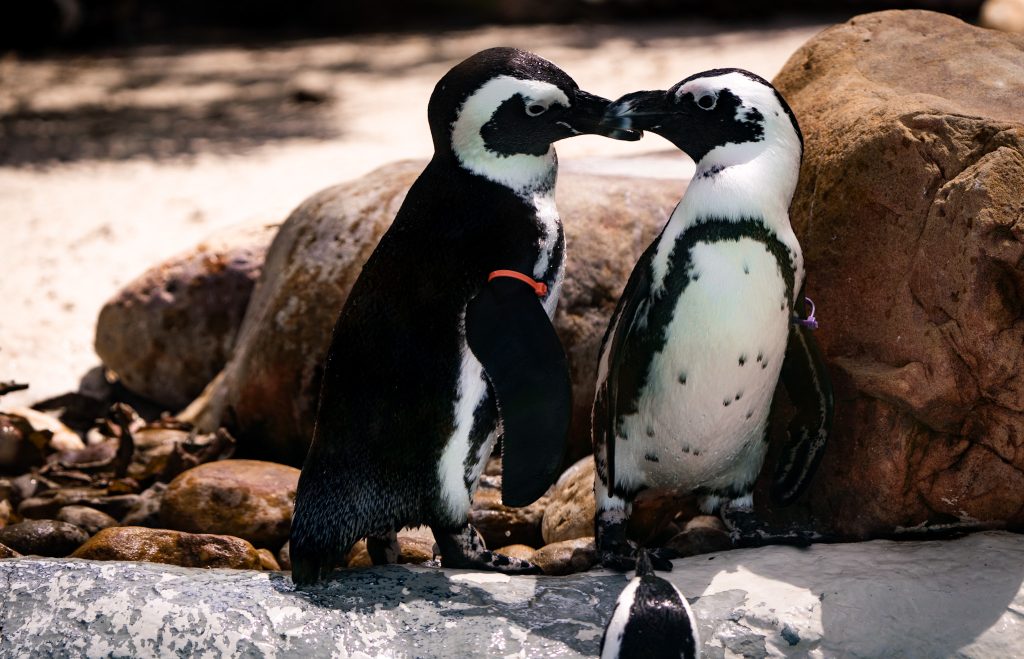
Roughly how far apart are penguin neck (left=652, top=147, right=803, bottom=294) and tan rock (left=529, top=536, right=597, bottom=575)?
688 millimetres

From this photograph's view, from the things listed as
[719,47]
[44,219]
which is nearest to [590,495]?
[44,219]

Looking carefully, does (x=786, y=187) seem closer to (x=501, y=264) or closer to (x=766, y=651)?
(x=501, y=264)

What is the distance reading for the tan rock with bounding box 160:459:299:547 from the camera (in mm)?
3559

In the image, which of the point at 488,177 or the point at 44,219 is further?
the point at 44,219

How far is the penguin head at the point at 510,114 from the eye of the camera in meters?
2.83

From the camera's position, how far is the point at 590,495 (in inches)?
135

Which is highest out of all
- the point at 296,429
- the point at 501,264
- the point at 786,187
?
the point at 786,187

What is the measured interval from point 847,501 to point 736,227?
2.68 feet

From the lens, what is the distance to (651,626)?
2.26 m

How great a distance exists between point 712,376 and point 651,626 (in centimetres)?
77

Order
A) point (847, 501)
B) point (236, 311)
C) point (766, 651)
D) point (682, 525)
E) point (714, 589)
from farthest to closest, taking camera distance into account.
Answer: point (236, 311)
point (682, 525)
point (847, 501)
point (714, 589)
point (766, 651)

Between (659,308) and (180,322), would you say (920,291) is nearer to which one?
(659,308)

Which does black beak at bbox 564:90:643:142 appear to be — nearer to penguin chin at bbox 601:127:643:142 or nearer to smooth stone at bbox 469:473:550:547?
penguin chin at bbox 601:127:643:142

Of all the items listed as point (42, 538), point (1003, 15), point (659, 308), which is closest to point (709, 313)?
point (659, 308)
